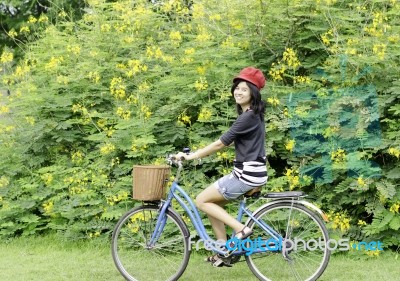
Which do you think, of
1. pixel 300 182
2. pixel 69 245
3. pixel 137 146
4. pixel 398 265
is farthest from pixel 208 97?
pixel 398 265

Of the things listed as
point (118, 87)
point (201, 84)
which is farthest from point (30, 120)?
point (201, 84)

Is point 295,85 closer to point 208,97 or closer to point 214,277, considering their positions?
point 208,97

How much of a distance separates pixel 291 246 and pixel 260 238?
0.25 m

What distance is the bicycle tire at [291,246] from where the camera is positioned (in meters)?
5.09

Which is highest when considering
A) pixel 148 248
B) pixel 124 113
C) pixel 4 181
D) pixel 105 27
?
pixel 105 27

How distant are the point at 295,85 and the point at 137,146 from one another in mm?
1882

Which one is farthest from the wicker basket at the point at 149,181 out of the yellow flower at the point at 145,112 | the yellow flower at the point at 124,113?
the yellow flower at the point at 124,113

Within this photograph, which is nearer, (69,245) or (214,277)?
(214,277)

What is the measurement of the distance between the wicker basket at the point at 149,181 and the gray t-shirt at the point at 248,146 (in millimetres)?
559

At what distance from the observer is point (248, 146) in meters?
5.04

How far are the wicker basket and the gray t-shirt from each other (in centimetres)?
56

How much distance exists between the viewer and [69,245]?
7203 mm

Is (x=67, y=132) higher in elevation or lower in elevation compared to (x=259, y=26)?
lower

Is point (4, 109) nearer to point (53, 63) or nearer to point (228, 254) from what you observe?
point (53, 63)
